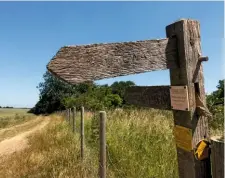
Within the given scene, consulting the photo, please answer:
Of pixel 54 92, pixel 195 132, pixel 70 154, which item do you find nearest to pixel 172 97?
pixel 195 132

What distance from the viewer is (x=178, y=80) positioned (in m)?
2.53

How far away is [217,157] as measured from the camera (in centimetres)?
219

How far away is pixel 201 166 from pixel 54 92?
262 feet

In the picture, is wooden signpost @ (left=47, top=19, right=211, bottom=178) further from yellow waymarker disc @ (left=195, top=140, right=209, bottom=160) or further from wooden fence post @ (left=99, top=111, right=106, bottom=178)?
wooden fence post @ (left=99, top=111, right=106, bottom=178)

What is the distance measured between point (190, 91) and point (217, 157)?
494 millimetres

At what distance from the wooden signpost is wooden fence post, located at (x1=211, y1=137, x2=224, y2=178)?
0.18 metres

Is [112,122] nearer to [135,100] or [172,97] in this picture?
[135,100]

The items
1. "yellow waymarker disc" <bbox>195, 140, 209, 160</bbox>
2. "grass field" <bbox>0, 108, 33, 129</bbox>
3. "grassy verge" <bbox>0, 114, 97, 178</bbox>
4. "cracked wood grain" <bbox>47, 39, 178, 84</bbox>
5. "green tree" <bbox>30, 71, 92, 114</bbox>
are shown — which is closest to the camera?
"cracked wood grain" <bbox>47, 39, 178, 84</bbox>

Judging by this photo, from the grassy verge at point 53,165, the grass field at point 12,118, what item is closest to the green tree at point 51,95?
the grass field at point 12,118

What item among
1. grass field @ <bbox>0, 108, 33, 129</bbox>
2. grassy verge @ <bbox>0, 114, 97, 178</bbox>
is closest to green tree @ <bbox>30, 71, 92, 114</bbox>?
grass field @ <bbox>0, 108, 33, 129</bbox>

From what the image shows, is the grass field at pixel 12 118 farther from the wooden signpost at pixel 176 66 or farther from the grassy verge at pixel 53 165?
the wooden signpost at pixel 176 66

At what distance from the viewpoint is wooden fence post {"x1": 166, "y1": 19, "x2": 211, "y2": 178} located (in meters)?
2.43

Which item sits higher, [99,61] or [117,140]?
[99,61]

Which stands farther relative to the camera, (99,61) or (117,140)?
(117,140)
